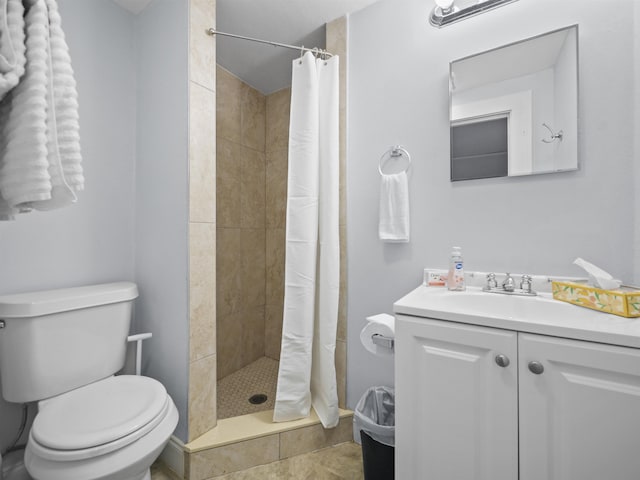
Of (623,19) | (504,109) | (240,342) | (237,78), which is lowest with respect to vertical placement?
(240,342)

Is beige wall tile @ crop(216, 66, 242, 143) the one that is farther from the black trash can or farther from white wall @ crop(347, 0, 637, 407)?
the black trash can

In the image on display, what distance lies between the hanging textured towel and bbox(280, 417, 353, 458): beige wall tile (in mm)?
1392

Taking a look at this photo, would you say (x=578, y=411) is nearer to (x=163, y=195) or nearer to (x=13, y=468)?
(x=163, y=195)

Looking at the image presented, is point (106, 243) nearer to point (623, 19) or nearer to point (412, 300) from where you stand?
point (412, 300)

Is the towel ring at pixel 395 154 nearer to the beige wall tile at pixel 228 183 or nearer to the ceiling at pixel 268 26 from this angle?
the ceiling at pixel 268 26

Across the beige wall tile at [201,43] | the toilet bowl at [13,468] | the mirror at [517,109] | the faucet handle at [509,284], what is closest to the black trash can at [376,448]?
the faucet handle at [509,284]

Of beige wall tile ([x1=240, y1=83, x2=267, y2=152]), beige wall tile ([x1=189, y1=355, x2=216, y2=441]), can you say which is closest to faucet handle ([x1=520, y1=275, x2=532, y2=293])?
beige wall tile ([x1=189, y1=355, x2=216, y2=441])

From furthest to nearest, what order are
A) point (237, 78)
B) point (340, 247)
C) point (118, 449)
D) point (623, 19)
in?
point (237, 78)
point (340, 247)
point (623, 19)
point (118, 449)

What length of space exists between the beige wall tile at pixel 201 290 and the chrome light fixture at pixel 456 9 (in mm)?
1393

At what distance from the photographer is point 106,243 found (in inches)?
60.1

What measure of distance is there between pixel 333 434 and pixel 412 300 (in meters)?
0.98

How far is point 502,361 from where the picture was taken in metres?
0.79

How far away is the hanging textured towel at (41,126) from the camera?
0.57m

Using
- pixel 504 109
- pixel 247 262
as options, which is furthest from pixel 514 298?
pixel 247 262
